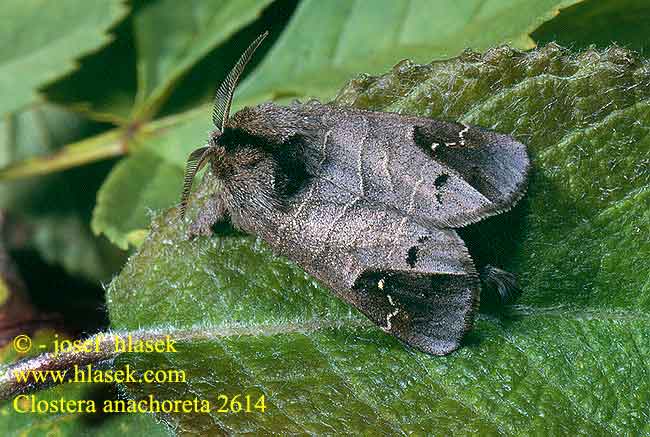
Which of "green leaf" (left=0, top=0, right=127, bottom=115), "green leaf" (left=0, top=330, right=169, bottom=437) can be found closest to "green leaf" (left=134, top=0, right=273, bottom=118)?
"green leaf" (left=0, top=0, right=127, bottom=115)

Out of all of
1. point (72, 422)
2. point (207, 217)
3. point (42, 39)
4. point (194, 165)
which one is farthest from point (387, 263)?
point (42, 39)

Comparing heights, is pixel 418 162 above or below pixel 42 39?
below

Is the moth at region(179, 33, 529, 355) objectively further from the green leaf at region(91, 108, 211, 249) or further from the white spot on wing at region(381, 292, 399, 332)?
the green leaf at region(91, 108, 211, 249)

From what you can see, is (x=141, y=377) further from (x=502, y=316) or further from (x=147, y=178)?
(x=147, y=178)

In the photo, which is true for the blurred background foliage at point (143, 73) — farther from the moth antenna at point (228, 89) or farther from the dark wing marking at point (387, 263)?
the dark wing marking at point (387, 263)

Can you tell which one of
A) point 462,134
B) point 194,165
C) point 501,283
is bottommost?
point 501,283

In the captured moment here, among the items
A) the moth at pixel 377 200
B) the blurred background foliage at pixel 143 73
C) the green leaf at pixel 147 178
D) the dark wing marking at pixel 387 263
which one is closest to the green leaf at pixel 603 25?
the blurred background foliage at pixel 143 73
